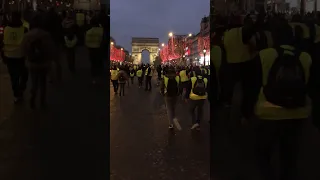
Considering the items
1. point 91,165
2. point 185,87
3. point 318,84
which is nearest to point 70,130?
point 91,165

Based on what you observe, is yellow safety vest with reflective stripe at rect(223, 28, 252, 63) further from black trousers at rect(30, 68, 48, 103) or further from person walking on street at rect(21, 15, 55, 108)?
black trousers at rect(30, 68, 48, 103)

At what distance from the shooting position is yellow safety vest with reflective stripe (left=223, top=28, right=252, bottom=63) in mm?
4320

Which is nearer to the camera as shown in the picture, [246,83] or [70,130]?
[246,83]

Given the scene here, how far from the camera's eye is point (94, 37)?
371 centimetres

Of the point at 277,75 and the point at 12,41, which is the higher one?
the point at 12,41

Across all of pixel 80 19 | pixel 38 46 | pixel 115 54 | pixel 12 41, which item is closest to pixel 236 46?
pixel 80 19

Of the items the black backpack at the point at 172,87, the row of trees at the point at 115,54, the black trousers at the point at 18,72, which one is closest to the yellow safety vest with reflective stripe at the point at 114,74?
the row of trees at the point at 115,54

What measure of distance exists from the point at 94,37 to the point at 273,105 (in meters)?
1.81

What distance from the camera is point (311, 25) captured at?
4082 millimetres

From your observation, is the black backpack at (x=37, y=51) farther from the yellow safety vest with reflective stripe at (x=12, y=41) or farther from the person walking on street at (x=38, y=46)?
the yellow safety vest with reflective stripe at (x=12, y=41)

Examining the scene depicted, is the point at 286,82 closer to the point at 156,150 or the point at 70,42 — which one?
the point at 70,42

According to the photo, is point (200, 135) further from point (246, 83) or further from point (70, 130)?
point (246, 83)

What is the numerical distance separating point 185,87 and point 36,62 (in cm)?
976

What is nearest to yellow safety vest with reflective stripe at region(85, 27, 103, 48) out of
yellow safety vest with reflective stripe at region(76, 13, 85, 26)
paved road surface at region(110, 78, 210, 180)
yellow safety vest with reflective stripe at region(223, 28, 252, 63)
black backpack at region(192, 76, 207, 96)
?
yellow safety vest with reflective stripe at region(76, 13, 85, 26)
